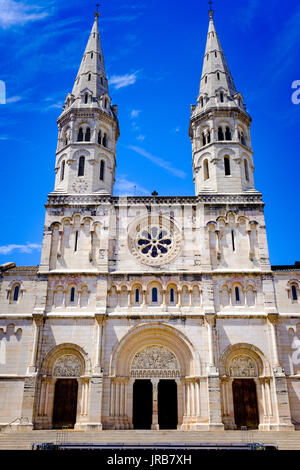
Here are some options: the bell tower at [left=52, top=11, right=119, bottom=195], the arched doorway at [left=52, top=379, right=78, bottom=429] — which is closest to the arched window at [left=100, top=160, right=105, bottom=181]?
the bell tower at [left=52, top=11, right=119, bottom=195]

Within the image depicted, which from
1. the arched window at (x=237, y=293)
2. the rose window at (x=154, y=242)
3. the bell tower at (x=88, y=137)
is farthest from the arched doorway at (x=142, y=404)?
the bell tower at (x=88, y=137)

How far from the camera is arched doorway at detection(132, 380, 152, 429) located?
2648cm

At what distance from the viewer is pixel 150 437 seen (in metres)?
22.5

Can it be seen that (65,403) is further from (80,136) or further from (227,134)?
(227,134)

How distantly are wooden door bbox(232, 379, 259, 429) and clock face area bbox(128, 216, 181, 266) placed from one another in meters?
9.65

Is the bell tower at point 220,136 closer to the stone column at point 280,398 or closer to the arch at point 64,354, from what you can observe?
the stone column at point 280,398

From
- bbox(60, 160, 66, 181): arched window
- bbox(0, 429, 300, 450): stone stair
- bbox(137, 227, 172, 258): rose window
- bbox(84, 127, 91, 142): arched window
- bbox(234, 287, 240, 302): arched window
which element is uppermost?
bbox(84, 127, 91, 142): arched window

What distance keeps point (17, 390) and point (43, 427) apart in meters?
2.85

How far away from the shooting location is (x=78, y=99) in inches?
1423

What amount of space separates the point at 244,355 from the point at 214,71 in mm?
25116

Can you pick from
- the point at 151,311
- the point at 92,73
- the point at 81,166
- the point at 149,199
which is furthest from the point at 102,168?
the point at 151,311

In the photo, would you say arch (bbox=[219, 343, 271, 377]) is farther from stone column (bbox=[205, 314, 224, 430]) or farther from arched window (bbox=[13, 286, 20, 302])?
arched window (bbox=[13, 286, 20, 302])
